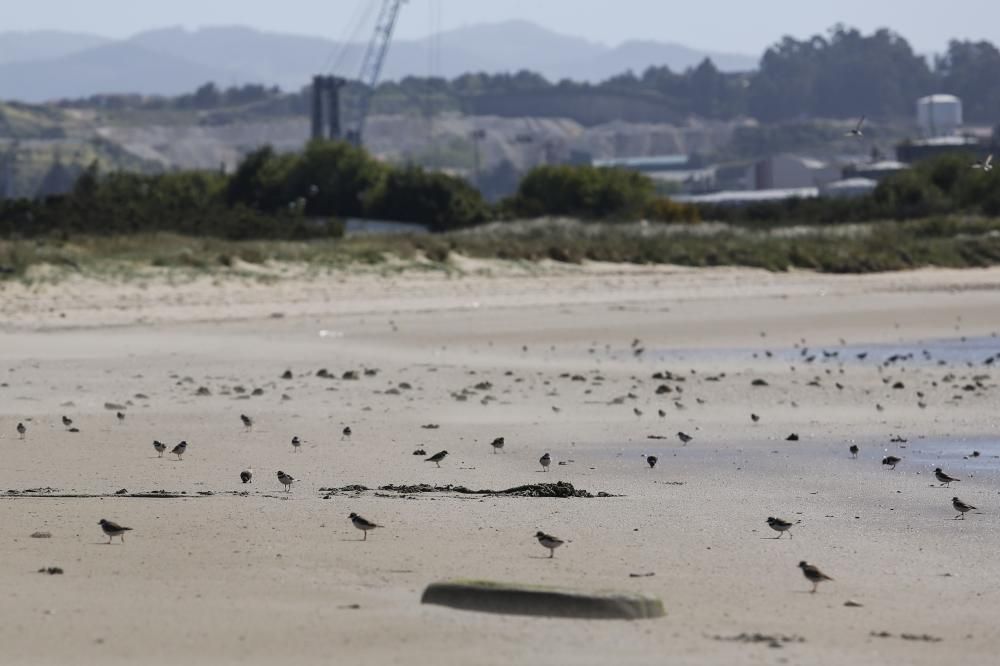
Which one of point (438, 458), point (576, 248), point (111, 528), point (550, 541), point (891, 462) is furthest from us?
point (576, 248)

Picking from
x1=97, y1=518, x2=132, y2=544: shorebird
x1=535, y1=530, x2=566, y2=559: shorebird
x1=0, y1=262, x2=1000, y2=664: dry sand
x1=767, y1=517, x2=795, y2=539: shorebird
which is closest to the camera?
x1=0, y1=262, x2=1000, y2=664: dry sand

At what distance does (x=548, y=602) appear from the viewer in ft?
26.2

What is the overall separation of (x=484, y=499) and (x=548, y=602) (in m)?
3.91

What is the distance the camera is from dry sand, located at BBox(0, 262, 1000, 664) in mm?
7754

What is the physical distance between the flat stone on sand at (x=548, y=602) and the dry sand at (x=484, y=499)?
0.10m

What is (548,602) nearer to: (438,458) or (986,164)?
(438,458)

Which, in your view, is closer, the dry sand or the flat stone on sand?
the dry sand

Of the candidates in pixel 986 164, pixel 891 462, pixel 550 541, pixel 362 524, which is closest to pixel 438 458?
pixel 891 462

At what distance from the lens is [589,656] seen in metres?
7.30

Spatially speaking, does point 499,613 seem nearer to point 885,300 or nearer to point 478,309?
point 478,309

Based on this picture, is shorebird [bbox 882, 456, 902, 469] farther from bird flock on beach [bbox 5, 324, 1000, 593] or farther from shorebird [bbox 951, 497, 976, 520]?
shorebird [bbox 951, 497, 976, 520]

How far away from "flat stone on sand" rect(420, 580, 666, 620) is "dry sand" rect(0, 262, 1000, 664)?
10cm

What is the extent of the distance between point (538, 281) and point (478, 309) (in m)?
7.80

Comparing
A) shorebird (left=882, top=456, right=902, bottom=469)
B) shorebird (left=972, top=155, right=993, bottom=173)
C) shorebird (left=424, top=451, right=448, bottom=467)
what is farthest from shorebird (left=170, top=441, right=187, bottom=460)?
shorebird (left=972, top=155, right=993, bottom=173)
